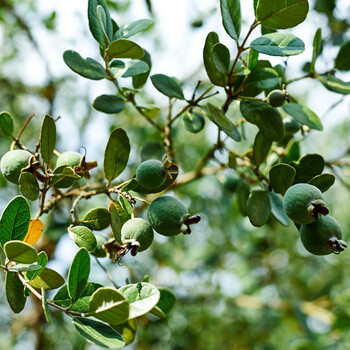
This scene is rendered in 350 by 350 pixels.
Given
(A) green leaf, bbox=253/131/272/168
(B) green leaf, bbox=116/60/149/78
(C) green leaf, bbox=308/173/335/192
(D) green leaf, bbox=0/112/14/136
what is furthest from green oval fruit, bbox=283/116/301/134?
(D) green leaf, bbox=0/112/14/136

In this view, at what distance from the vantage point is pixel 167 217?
0.78 m

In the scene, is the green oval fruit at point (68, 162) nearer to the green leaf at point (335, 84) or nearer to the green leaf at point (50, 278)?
the green leaf at point (50, 278)

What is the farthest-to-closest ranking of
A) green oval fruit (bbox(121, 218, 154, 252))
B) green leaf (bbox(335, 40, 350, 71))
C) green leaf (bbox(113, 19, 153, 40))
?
green leaf (bbox(335, 40, 350, 71)) < green leaf (bbox(113, 19, 153, 40)) < green oval fruit (bbox(121, 218, 154, 252))

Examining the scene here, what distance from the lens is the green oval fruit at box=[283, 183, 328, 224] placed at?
0.74m

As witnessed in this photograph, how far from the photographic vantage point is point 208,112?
3.28ft

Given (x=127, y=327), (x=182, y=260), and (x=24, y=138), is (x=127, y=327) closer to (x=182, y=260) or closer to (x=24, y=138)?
(x=182, y=260)

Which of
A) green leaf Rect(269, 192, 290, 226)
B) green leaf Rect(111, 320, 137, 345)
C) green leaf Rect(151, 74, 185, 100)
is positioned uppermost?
green leaf Rect(151, 74, 185, 100)

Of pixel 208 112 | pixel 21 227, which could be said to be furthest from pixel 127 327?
pixel 208 112

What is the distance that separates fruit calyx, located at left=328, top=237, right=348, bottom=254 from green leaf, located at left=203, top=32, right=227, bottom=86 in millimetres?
460

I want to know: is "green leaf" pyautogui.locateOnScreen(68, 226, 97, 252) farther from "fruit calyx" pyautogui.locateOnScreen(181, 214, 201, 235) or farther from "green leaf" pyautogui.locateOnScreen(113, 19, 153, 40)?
"green leaf" pyautogui.locateOnScreen(113, 19, 153, 40)

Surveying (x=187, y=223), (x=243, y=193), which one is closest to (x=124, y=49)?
(x=187, y=223)

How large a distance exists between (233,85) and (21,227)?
626 mm

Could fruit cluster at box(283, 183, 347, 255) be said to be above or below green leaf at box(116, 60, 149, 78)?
below

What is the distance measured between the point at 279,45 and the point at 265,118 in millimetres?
171
